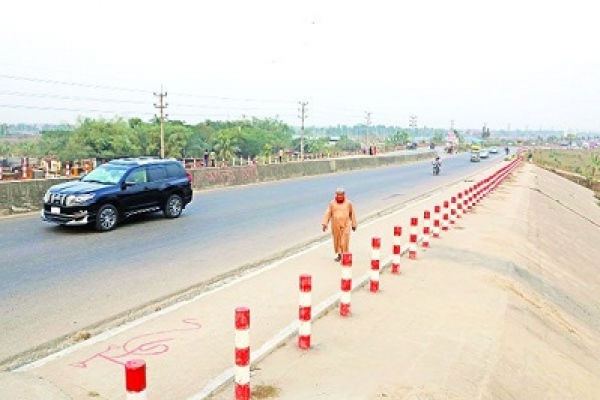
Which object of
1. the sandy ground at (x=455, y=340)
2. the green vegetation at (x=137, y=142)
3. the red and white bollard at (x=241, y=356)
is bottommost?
the sandy ground at (x=455, y=340)

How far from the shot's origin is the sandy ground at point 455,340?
199 inches

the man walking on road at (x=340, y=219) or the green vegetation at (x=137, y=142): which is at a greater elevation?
the green vegetation at (x=137, y=142)

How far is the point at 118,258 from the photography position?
980 centimetres

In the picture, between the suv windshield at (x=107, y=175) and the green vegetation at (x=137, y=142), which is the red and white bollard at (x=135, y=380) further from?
the green vegetation at (x=137, y=142)

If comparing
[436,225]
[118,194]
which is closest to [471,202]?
[436,225]

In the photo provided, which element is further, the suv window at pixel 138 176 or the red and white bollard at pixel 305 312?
the suv window at pixel 138 176

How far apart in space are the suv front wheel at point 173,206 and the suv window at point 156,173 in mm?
614

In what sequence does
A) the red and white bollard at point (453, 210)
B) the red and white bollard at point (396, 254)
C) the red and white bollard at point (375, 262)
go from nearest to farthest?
1. the red and white bollard at point (375, 262)
2. the red and white bollard at point (396, 254)
3. the red and white bollard at point (453, 210)

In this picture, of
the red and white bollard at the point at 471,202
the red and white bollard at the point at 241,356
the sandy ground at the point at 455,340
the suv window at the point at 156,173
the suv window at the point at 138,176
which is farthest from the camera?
the red and white bollard at the point at 471,202

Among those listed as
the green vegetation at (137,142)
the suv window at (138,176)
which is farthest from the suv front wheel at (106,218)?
the green vegetation at (137,142)

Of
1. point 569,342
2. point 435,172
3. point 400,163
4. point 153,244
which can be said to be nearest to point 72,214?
point 153,244

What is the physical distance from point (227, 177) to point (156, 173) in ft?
34.4

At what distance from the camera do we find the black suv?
12016mm

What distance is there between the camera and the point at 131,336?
5984 millimetres
